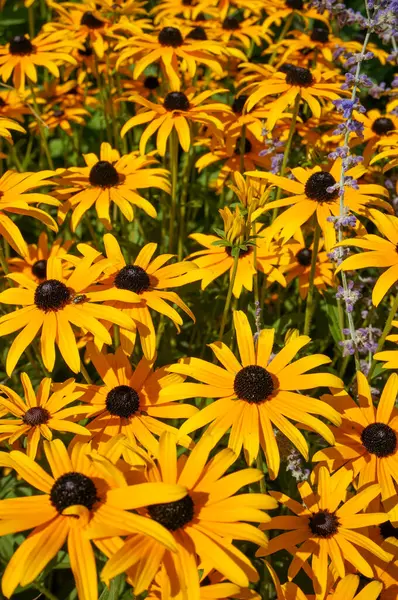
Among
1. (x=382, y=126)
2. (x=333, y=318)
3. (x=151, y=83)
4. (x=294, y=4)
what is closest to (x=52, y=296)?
(x=333, y=318)

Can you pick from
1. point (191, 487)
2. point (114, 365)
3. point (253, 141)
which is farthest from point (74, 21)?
point (191, 487)

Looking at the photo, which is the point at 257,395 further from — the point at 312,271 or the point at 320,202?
the point at 320,202

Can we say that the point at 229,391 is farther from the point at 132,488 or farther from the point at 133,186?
the point at 133,186

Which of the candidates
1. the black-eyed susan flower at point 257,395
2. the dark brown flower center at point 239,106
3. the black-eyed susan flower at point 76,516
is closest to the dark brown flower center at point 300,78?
the dark brown flower center at point 239,106

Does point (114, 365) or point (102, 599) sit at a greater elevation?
point (114, 365)

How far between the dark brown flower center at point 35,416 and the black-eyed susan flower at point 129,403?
12 cm

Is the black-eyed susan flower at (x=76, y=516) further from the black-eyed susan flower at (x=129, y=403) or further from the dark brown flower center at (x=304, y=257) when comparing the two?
the dark brown flower center at (x=304, y=257)

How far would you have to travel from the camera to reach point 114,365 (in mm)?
2061

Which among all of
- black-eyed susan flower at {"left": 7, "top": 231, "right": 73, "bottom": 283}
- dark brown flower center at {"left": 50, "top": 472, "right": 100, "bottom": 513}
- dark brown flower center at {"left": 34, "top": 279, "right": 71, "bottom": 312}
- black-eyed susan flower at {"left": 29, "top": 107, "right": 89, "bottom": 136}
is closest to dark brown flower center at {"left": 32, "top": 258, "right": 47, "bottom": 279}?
black-eyed susan flower at {"left": 7, "top": 231, "right": 73, "bottom": 283}

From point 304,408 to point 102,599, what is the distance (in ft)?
2.23

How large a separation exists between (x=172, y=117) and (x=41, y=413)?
1433mm

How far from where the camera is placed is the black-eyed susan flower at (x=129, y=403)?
1850 mm

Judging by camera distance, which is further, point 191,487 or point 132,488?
point 191,487

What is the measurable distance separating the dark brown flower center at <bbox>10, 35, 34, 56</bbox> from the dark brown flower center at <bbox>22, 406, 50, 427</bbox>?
2073mm
